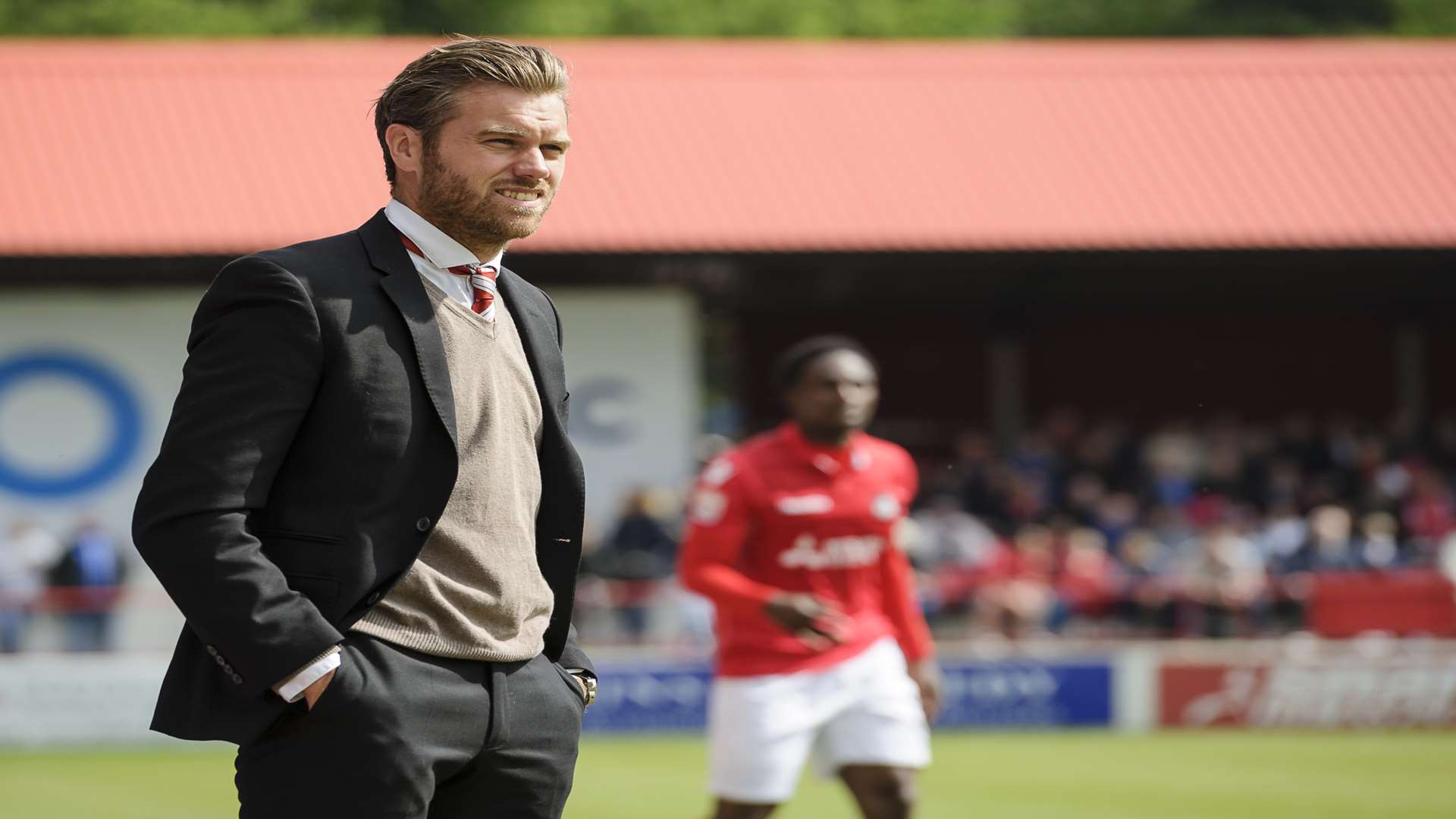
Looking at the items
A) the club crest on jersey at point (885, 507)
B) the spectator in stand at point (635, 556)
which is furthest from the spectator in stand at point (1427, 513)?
the club crest on jersey at point (885, 507)

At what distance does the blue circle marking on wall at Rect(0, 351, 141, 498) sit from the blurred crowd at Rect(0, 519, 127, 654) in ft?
1.42

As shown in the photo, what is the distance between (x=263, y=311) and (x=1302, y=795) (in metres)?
9.79

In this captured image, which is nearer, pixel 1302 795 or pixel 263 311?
pixel 263 311

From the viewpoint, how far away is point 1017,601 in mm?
16531

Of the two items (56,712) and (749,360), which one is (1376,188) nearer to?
(749,360)

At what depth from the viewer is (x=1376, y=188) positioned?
21.2 metres

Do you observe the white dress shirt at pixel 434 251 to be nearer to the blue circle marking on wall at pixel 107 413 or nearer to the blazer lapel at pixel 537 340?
the blazer lapel at pixel 537 340

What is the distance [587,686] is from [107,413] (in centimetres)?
1676

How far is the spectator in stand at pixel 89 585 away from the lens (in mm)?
15258

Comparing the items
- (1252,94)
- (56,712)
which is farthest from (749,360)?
(56,712)

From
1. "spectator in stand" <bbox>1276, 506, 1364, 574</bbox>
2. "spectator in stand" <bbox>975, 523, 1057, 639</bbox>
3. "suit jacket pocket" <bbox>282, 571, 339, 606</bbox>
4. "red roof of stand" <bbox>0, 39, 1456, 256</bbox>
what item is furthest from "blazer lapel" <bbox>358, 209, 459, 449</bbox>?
"red roof of stand" <bbox>0, 39, 1456, 256</bbox>

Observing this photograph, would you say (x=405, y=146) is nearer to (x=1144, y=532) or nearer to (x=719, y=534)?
(x=719, y=534)

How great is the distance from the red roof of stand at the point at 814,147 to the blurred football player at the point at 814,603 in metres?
12.8

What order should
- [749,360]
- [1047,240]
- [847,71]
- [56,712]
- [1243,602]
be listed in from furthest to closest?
1. [749,360]
2. [847,71]
3. [1047,240]
4. [1243,602]
5. [56,712]
